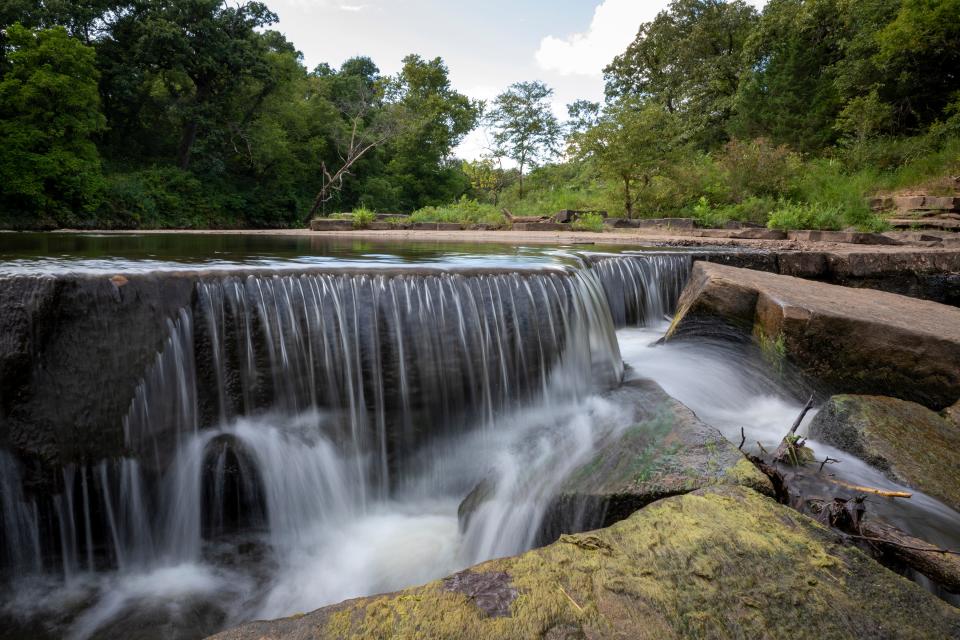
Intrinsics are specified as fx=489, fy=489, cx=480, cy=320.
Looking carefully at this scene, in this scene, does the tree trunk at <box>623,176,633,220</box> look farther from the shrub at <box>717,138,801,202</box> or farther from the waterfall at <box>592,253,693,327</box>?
the waterfall at <box>592,253,693,327</box>

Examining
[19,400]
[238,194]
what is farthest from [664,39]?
[19,400]

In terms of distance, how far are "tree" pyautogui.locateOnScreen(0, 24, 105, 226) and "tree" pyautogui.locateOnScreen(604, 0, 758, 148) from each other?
26.3m

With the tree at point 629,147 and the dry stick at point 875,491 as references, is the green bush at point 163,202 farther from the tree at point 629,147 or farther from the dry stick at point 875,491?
the dry stick at point 875,491

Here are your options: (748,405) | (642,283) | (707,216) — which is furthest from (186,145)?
(748,405)

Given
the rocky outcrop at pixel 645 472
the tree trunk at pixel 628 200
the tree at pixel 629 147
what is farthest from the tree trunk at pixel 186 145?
the rocky outcrop at pixel 645 472

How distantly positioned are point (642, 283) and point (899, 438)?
155 inches

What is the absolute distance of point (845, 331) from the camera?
399 centimetres

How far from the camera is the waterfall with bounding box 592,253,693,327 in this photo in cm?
644

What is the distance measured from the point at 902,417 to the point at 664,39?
3903cm

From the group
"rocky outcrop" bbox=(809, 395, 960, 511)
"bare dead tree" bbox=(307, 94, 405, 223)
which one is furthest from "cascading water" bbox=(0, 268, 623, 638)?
"bare dead tree" bbox=(307, 94, 405, 223)

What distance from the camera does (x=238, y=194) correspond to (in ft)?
104

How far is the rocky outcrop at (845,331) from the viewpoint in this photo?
3746 millimetres

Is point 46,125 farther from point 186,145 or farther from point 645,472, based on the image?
point 645,472

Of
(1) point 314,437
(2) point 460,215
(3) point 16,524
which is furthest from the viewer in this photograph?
(2) point 460,215
